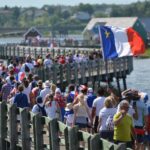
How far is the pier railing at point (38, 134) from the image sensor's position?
1475 centimetres

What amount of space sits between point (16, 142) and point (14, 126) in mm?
381

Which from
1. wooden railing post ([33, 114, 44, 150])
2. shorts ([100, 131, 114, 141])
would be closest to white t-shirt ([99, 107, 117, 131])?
shorts ([100, 131, 114, 141])

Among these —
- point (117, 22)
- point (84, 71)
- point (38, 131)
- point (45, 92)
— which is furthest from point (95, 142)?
point (117, 22)

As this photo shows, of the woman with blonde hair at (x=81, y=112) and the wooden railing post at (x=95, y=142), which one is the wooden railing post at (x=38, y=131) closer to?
the woman with blonde hair at (x=81, y=112)

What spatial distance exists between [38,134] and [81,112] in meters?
1.86

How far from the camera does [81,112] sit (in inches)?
754

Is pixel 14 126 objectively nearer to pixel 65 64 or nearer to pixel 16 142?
pixel 16 142

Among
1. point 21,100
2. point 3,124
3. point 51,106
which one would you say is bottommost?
point 3,124

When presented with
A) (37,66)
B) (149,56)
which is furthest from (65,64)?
(149,56)

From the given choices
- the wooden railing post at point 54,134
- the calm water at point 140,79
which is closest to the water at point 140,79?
the calm water at point 140,79

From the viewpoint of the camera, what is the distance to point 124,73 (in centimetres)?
5175

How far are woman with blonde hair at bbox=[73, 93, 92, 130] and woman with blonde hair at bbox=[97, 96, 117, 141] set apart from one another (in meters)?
1.82

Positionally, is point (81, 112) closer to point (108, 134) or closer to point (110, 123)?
point (108, 134)

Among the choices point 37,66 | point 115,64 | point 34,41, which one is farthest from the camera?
point 34,41
